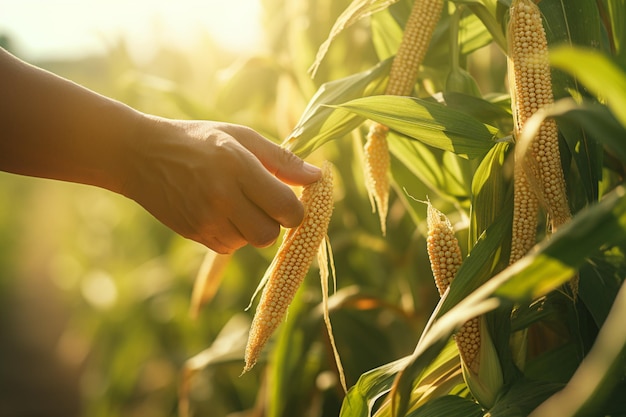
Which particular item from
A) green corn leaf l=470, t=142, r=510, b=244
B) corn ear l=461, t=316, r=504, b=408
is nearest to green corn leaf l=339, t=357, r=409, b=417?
corn ear l=461, t=316, r=504, b=408

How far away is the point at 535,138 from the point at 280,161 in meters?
0.36

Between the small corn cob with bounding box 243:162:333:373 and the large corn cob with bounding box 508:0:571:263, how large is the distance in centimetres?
26

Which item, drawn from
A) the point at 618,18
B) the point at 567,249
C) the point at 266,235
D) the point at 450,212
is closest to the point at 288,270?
the point at 266,235

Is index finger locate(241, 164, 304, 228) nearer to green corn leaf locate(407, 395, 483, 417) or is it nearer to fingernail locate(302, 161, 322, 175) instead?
fingernail locate(302, 161, 322, 175)

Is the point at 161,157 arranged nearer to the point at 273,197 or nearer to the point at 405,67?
the point at 273,197

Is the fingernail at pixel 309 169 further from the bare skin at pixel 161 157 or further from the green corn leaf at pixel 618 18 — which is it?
the green corn leaf at pixel 618 18

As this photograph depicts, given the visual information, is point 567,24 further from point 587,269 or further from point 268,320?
point 268,320

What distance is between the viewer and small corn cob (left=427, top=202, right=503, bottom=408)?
0.85m

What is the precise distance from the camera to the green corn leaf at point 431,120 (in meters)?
0.90

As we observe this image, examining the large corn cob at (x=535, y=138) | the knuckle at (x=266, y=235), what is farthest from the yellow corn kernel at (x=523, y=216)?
the knuckle at (x=266, y=235)

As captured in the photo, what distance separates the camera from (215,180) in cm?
91

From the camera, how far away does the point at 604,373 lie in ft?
1.61

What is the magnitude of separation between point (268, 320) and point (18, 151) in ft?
1.47

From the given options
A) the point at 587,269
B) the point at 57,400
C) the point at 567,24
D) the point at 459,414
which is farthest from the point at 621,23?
the point at 57,400
